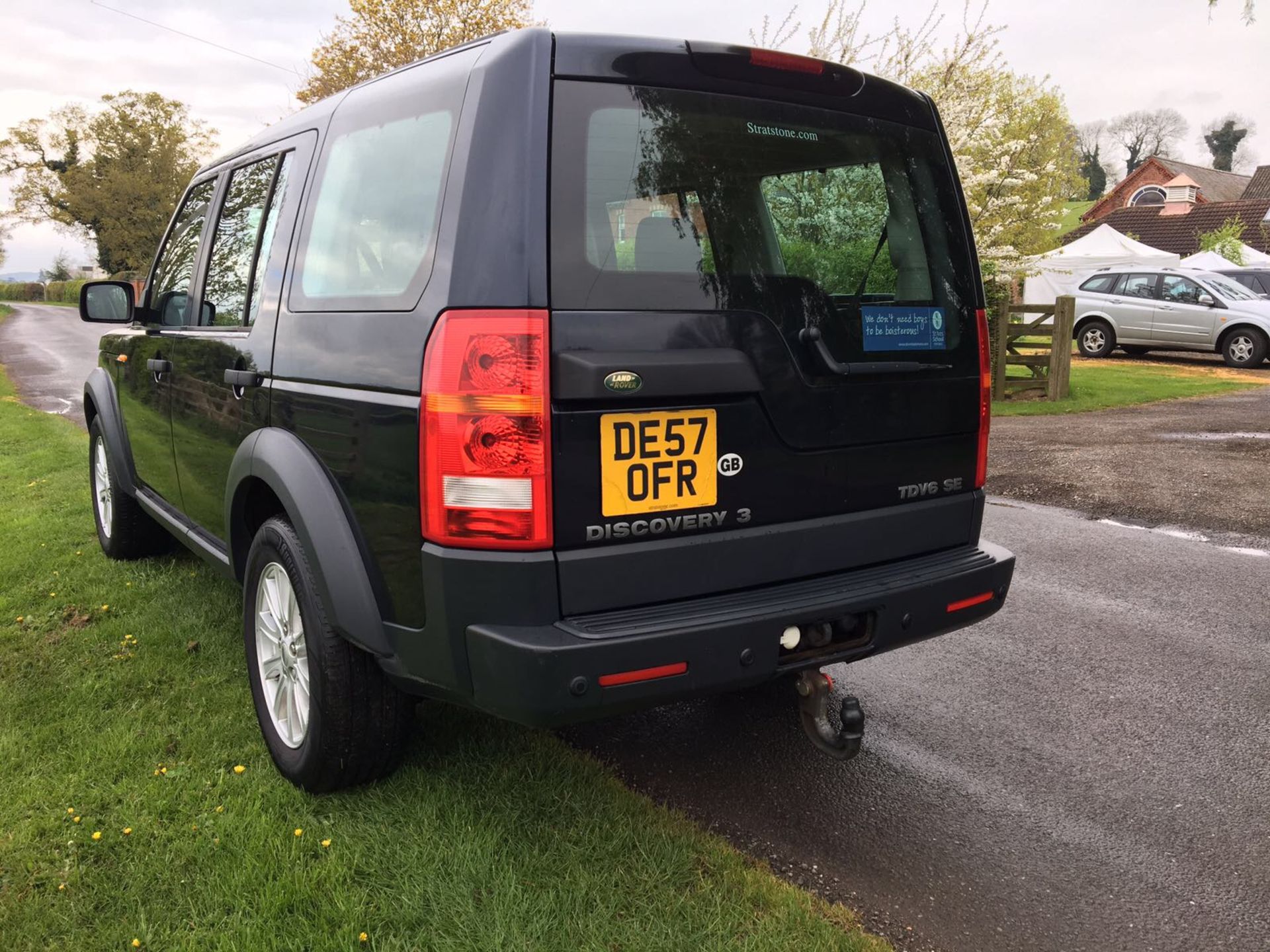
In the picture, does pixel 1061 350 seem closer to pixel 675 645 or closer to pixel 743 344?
pixel 743 344

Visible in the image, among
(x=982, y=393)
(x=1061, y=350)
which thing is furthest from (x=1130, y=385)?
(x=982, y=393)

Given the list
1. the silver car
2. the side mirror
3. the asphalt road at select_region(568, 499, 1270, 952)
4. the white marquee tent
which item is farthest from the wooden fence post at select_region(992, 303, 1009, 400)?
the white marquee tent

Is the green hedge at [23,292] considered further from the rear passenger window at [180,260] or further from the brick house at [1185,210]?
the rear passenger window at [180,260]

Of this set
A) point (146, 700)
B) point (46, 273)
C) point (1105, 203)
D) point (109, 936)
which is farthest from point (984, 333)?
point (46, 273)

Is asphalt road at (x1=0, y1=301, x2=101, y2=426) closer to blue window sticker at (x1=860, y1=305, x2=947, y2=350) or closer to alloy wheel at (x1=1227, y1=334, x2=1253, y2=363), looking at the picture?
blue window sticker at (x1=860, y1=305, x2=947, y2=350)

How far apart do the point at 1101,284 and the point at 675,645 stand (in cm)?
1918

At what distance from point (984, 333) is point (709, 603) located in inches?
54.3

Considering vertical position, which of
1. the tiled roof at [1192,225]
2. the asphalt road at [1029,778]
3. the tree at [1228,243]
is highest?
the tiled roof at [1192,225]

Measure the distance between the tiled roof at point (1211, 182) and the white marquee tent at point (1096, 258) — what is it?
31162mm

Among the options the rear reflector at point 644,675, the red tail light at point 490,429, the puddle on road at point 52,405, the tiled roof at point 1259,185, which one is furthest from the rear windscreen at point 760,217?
the tiled roof at point 1259,185

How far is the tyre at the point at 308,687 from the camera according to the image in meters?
2.73

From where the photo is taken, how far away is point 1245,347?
1722 centimetres

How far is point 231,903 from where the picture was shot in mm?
2473

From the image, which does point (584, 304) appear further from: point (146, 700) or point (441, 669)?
point (146, 700)
